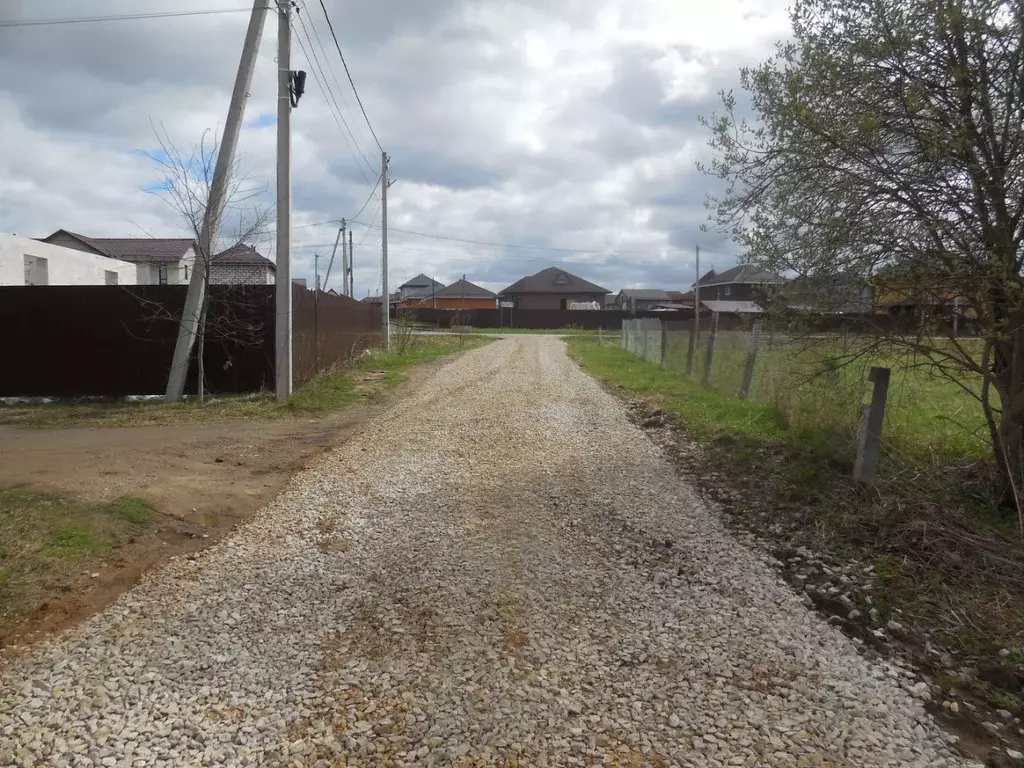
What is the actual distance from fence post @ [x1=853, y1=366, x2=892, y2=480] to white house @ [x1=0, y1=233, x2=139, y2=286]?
1561cm

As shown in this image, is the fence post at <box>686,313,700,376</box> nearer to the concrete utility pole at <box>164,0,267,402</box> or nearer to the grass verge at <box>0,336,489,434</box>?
the grass verge at <box>0,336,489,434</box>

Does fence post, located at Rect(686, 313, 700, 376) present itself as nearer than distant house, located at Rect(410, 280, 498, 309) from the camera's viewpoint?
Yes

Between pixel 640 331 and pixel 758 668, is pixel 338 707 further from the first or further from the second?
pixel 640 331

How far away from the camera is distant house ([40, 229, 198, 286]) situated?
3431 centimetres

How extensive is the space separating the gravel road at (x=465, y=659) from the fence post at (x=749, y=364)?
5.31m

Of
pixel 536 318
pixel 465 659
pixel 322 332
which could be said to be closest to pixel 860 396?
pixel 465 659

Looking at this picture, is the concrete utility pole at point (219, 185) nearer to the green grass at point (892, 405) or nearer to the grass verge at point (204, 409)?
the grass verge at point (204, 409)

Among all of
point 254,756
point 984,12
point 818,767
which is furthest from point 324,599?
point 984,12

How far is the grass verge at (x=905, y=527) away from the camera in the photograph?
13.2ft

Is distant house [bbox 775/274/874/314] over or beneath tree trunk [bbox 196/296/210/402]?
over

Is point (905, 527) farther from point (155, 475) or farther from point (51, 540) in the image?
point (155, 475)

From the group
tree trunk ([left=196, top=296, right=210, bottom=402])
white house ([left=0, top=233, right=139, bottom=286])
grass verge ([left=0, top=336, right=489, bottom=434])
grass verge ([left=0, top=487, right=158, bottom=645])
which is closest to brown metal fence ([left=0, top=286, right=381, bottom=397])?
tree trunk ([left=196, top=296, right=210, bottom=402])

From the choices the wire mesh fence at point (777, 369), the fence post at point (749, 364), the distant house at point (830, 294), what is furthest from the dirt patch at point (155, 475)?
the fence post at point (749, 364)

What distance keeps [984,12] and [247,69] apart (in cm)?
1031
